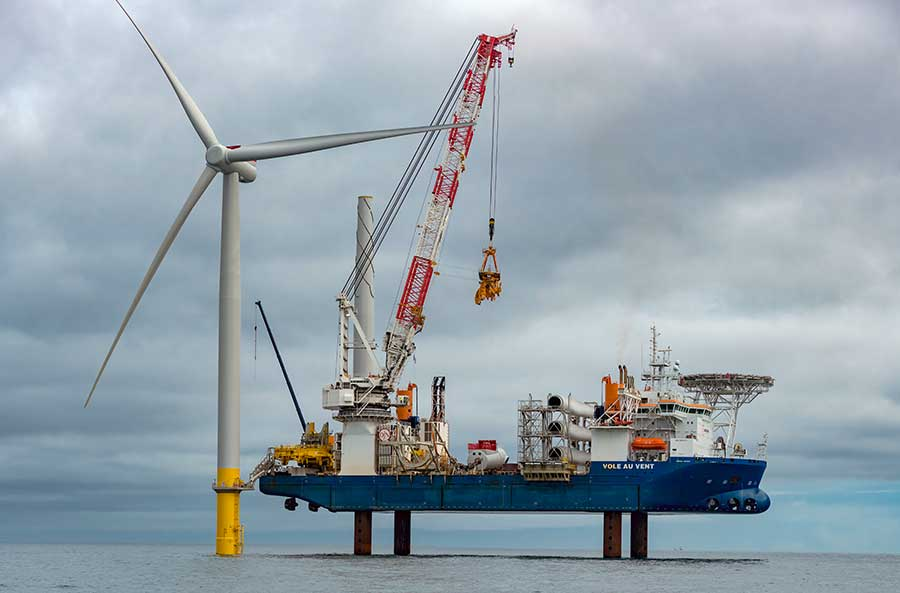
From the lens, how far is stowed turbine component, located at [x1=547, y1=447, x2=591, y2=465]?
314 feet

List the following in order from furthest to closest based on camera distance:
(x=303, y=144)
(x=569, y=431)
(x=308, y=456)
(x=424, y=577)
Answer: (x=308, y=456)
(x=569, y=431)
(x=303, y=144)
(x=424, y=577)

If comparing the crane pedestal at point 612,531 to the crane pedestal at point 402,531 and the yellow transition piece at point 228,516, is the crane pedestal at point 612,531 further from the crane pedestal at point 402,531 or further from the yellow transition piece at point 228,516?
the yellow transition piece at point 228,516

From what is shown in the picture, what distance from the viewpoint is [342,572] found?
8519 cm

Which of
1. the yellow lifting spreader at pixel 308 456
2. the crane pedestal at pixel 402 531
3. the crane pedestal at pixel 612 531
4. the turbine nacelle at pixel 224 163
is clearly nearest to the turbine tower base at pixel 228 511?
the yellow lifting spreader at pixel 308 456

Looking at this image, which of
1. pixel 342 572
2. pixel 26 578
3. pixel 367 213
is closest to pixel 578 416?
pixel 342 572

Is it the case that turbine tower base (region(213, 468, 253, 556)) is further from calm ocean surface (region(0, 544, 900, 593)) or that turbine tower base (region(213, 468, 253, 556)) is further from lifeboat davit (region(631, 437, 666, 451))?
lifeboat davit (region(631, 437, 666, 451))

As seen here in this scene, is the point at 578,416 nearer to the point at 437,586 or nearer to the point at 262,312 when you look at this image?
the point at 437,586

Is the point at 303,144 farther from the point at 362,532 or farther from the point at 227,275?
the point at 362,532

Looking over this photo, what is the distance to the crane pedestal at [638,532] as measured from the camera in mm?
97312

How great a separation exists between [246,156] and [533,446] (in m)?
30.3

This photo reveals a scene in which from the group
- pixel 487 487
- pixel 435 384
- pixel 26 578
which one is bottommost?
pixel 26 578

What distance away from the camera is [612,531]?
96.8 metres

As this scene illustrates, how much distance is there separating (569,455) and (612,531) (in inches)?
259

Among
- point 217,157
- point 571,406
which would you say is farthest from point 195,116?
point 571,406
